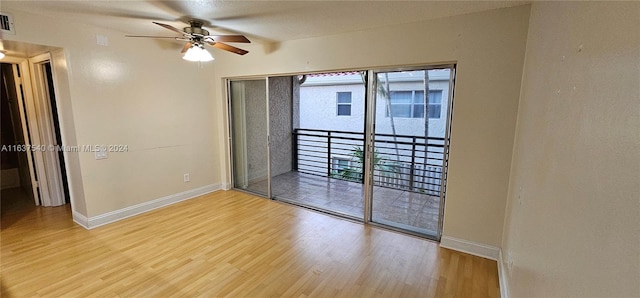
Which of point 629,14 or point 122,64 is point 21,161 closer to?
point 122,64

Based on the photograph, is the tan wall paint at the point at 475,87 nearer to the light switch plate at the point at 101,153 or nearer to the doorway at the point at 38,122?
the light switch plate at the point at 101,153

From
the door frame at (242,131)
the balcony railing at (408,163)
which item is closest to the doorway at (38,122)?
the door frame at (242,131)

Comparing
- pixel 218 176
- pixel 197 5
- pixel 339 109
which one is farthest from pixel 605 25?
pixel 339 109

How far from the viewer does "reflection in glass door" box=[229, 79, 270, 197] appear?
14.1 ft

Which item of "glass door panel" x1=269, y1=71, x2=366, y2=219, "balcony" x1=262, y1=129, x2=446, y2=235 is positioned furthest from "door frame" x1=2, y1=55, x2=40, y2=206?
"balcony" x1=262, y1=129, x2=446, y2=235

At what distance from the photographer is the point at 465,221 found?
2676mm

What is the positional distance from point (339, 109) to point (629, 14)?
573 cm

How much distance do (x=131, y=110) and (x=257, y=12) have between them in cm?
217

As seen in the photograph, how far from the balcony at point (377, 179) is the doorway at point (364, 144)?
0.01 m

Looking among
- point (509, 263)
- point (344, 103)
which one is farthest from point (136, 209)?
point (344, 103)

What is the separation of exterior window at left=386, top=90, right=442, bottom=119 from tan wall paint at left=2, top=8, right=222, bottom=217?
2.93m

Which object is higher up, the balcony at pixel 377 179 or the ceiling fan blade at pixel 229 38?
the ceiling fan blade at pixel 229 38

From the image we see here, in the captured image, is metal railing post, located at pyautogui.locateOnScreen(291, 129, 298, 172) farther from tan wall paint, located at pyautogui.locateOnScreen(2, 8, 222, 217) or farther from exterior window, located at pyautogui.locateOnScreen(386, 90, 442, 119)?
exterior window, located at pyautogui.locateOnScreen(386, 90, 442, 119)

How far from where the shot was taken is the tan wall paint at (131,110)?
115 inches
